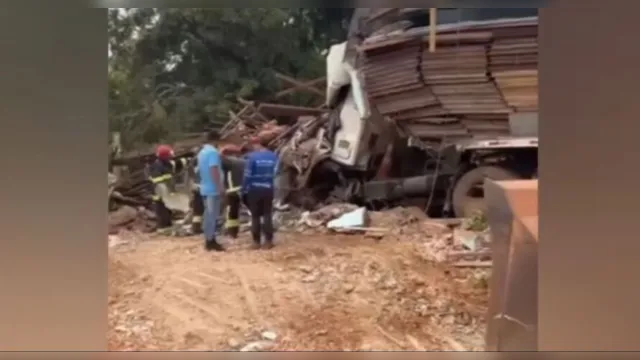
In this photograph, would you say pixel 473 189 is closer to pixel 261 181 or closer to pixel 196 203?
pixel 261 181

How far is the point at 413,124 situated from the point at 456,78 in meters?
0.21

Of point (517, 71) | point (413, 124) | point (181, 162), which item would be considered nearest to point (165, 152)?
point (181, 162)

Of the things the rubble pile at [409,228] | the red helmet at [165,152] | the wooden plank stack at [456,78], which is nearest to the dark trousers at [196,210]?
the red helmet at [165,152]

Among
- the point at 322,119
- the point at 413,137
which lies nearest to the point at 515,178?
the point at 413,137

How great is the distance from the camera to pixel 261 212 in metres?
2.35

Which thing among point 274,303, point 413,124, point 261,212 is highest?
point 413,124

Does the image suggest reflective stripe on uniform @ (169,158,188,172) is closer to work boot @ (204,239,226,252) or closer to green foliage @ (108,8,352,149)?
green foliage @ (108,8,352,149)

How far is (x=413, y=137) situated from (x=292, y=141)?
0.40 meters

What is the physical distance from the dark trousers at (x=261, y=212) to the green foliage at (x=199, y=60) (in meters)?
0.27

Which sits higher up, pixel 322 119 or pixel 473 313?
pixel 322 119

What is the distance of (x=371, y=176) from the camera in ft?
7.71

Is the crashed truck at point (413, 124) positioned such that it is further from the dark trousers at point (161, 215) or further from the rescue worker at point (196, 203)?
the dark trousers at point (161, 215)
